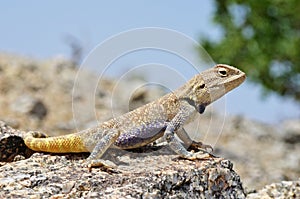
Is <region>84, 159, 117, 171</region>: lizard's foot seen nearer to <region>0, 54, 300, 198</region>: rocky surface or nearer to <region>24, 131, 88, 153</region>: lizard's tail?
<region>24, 131, 88, 153</region>: lizard's tail

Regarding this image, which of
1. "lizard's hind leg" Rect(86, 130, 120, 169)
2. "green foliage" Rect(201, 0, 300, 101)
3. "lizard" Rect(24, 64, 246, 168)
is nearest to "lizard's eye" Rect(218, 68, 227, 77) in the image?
"lizard" Rect(24, 64, 246, 168)

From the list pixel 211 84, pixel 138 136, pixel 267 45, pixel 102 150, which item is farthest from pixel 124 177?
pixel 267 45

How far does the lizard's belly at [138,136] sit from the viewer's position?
5.46 m

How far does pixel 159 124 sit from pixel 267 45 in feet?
38.7

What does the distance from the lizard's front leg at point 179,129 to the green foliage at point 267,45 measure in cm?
1123

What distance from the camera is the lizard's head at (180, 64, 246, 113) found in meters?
5.49

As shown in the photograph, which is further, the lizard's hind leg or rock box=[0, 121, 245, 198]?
the lizard's hind leg

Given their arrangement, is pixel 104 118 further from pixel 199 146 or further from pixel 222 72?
pixel 222 72

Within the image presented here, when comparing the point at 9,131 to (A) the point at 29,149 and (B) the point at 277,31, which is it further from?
(B) the point at 277,31

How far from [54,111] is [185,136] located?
1051cm

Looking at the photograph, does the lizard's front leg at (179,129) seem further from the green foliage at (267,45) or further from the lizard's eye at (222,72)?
the green foliage at (267,45)

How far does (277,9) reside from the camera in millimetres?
17016

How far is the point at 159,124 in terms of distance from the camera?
18.2 feet

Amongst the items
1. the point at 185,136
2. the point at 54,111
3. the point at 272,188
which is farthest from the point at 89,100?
the point at 185,136
